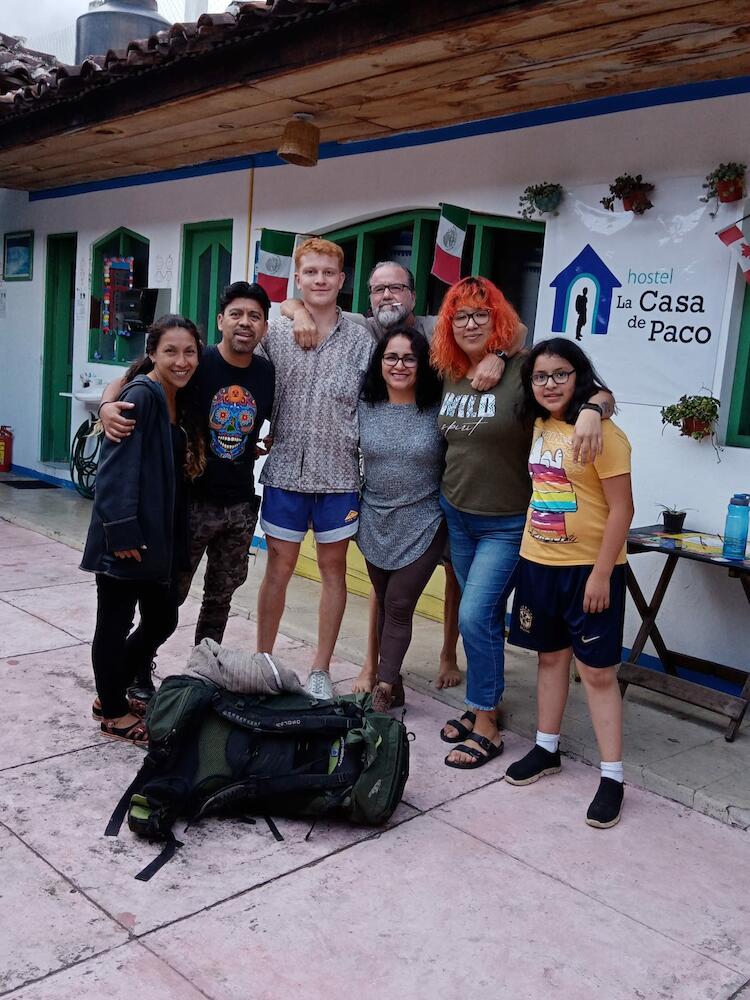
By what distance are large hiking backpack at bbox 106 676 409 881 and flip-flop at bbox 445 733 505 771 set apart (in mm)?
507

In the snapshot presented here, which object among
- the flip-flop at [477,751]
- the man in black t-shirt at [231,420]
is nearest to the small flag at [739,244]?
the man in black t-shirt at [231,420]

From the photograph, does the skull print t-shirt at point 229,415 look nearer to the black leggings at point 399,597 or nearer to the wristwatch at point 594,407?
the black leggings at point 399,597

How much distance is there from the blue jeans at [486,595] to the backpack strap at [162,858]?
1.33 metres

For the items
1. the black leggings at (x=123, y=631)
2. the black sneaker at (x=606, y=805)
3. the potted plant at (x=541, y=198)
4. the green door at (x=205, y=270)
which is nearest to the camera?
the black sneaker at (x=606, y=805)

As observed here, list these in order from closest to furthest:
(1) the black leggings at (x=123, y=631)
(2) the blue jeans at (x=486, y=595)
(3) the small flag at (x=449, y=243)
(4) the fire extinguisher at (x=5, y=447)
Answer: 1. (1) the black leggings at (x=123, y=631)
2. (2) the blue jeans at (x=486, y=595)
3. (3) the small flag at (x=449, y=243)
4. (4) the fire extinguisher at (x=5, y=447)

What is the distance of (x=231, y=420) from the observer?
3.83 meters

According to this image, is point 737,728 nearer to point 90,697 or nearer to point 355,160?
point 90,697

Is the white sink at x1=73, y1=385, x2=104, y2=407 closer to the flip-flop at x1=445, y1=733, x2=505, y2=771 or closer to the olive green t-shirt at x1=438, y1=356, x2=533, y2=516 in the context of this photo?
the olive green t-shirt at x1=438, y1=356, x2=533, y2=516

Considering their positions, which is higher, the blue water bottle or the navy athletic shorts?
the blue water bottle

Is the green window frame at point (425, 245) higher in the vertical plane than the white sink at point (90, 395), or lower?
higher

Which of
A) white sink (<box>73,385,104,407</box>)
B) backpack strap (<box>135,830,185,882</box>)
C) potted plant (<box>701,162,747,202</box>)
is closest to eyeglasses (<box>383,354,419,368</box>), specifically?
potted plant (<box>701,162,747,202</box>)

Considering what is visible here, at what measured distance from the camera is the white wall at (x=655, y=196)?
4375 millimetres

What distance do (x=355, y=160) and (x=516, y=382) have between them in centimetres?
333

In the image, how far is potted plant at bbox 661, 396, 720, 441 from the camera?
4320 millimetres
